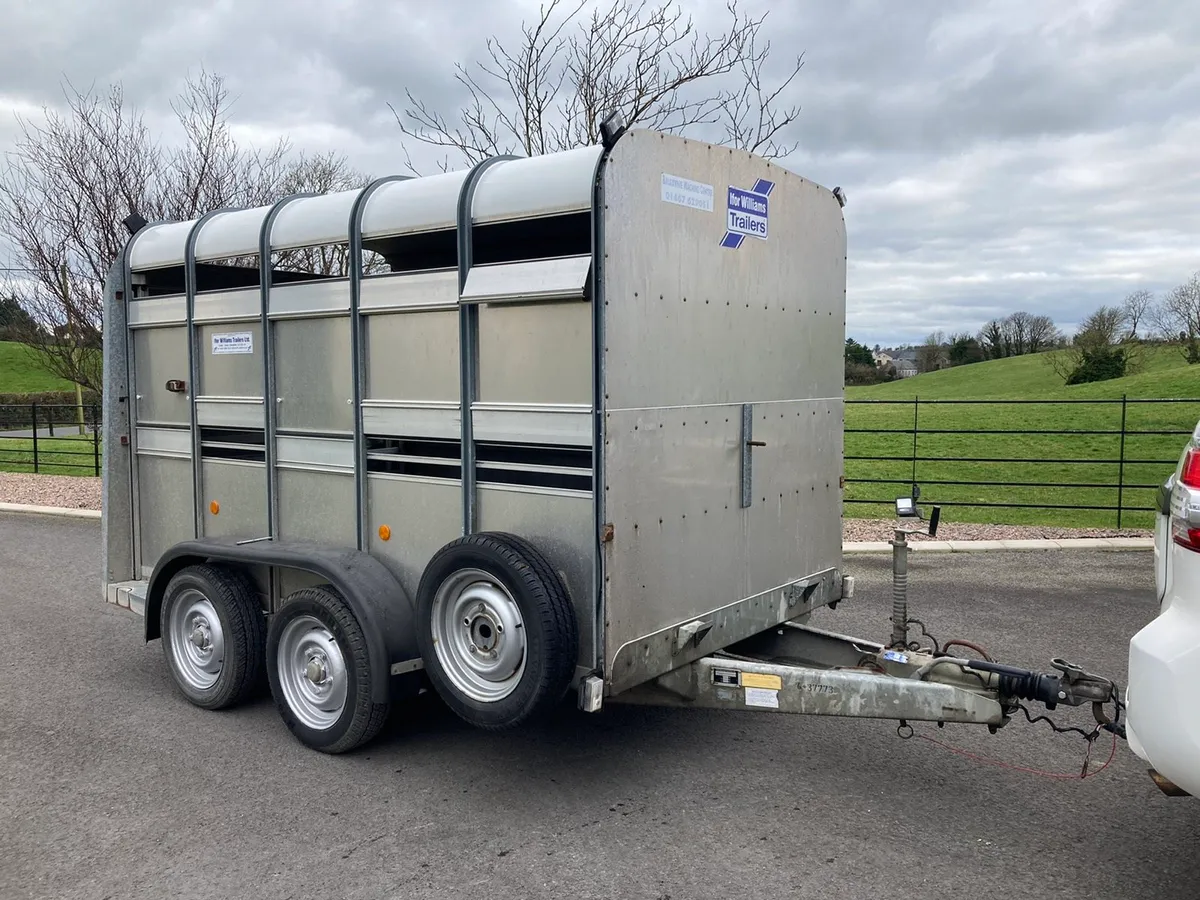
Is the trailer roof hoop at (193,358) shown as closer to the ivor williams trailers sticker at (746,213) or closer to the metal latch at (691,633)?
the ivor williams trailers sticker at (746,213)

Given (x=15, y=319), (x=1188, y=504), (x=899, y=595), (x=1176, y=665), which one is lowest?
(x=899, y=595)

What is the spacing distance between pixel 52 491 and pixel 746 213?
14.2m

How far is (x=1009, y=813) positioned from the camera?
406cm

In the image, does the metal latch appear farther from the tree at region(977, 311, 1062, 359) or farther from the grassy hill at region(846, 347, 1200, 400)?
the tree at region(977, 311, 1062, 359)

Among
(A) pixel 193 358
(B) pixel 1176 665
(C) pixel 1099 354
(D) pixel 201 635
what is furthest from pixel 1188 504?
(C) pixel 1099 354

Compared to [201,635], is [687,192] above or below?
above

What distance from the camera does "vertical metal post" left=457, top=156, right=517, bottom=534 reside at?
4230 millimetres

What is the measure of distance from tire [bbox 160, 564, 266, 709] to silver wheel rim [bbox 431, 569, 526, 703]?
4.99 ft

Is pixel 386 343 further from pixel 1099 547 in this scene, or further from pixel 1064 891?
pixel 1099 547

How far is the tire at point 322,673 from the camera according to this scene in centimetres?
448

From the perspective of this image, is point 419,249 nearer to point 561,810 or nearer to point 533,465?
point 533,465

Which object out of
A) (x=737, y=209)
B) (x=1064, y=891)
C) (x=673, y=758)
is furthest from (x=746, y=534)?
(x=1064, y=891)

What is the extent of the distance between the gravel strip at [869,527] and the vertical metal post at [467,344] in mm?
4964

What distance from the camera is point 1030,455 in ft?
76.0
